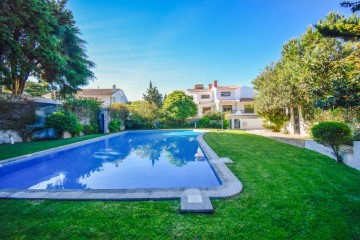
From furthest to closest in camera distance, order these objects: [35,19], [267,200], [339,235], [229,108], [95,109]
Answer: [229,108] → [95,109] → [35,19] → [267,200] → [339,235]

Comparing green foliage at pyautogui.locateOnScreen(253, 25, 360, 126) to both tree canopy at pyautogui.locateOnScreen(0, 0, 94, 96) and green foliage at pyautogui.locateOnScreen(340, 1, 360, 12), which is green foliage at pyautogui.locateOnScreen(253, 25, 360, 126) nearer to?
green foliage at pyautogui.locateOnScreen(340, 1, 360, 12)

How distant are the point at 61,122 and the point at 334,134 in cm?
1837

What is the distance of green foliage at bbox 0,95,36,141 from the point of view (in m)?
13.6

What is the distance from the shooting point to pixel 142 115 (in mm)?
30047

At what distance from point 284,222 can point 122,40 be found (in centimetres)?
1748

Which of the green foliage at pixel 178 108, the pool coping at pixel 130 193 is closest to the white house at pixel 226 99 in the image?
the green foliage at pixel 178 108

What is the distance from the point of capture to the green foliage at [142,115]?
29.9m

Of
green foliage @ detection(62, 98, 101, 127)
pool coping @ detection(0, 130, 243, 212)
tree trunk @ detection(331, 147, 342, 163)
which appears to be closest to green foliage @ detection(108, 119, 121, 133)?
green foliage @ detection(62, 98, 101, 127)

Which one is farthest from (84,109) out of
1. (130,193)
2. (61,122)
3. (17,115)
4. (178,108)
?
(130,193)

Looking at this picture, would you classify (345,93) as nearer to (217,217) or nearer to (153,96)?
(217,217)

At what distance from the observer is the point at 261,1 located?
12.2m

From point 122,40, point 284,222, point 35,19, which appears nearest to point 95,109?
point 122,40

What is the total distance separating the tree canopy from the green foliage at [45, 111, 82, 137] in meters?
3.88

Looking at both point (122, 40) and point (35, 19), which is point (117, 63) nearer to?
point (122, 40)
